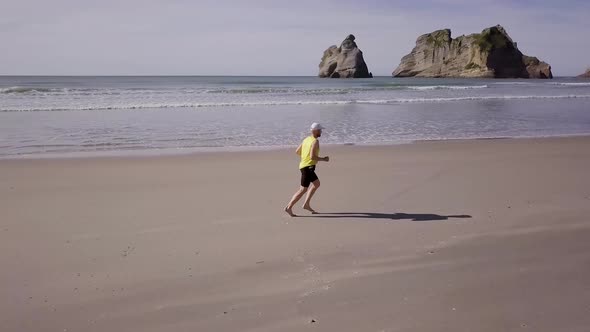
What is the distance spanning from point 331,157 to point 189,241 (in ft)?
20.1

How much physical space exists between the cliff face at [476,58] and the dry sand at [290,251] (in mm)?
98789

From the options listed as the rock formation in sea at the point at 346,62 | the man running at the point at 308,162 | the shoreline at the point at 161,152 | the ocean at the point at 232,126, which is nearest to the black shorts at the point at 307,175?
the man running at the point at 308,162

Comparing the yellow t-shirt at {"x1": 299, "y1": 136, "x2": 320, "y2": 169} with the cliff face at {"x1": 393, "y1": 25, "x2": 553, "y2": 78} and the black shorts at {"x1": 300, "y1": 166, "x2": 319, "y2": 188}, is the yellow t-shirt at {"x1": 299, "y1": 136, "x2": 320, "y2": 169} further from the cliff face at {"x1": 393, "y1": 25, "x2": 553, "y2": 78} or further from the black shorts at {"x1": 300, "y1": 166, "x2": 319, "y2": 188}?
the cliff face at {"x1": 393, "y1": 25, "x2": 553, "y2": 78}

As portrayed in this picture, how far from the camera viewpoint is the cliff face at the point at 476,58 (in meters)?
101

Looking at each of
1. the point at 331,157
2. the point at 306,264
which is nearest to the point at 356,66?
the point at 331,157

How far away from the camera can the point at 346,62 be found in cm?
10344

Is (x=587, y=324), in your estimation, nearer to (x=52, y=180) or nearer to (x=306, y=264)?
(x=306, y=264)

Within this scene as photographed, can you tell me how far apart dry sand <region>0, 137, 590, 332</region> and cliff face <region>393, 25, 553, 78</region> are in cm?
9879

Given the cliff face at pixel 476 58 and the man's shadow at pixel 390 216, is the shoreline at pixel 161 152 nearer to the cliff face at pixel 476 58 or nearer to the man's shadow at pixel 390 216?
the man's shadow at pixel 390 216

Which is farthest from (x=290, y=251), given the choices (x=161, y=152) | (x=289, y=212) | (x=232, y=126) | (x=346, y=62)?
(x=346, y=62)

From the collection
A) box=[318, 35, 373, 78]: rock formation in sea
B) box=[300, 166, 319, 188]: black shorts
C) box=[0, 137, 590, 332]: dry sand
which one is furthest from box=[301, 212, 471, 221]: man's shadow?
box=[318, 35, 373, 78]: rock formation in sea

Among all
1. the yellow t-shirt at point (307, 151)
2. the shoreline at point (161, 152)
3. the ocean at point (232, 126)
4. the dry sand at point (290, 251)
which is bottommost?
the dry sand at point (290, 251)

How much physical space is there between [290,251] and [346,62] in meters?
101

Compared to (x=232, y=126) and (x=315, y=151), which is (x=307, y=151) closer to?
(x=315, y=151)
